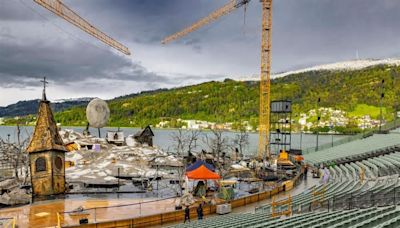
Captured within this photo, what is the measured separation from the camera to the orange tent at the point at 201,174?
28484mm

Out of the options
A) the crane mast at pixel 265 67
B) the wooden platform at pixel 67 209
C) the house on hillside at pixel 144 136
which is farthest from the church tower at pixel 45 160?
the crane mast at pixel 265 67

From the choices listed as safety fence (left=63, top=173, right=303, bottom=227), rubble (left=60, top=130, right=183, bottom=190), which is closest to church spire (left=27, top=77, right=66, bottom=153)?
rubble (left=60, top=130, right=183, bottom=190)

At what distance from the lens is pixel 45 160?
29750 mm

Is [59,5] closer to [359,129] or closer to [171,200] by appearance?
[171,200]

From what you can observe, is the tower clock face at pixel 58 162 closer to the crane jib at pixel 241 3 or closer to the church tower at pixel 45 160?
the church tower at pixel 45 160

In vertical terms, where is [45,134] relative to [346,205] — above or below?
above

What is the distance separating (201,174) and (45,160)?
1144 cm

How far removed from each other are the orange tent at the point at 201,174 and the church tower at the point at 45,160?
9.78 m

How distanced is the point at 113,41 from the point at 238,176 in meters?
104

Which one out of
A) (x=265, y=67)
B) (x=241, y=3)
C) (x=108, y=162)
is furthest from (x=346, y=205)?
(x=241, y=3)

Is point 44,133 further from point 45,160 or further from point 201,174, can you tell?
point 201,174

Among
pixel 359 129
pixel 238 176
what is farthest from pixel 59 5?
pixel 359 129

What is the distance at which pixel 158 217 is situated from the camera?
22.7 metres

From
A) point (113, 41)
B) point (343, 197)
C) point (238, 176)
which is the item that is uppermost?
point (113, 41)
